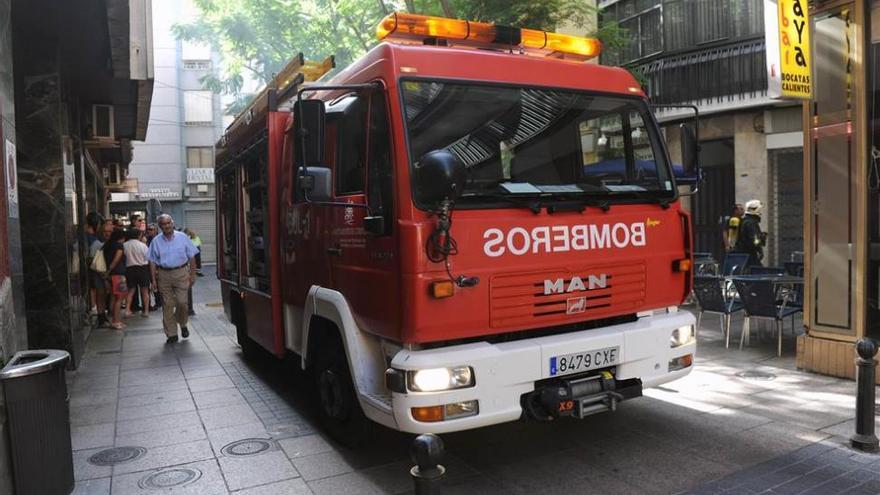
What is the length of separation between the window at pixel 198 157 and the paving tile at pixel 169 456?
111ft

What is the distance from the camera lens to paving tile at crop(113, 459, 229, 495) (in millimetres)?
4184

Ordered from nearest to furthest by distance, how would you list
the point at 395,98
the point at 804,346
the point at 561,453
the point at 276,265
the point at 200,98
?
the point at 395,98
the point at 561,453
the point at 276,265
the point at 804,346
the point at 200,98

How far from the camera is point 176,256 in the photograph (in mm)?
9375

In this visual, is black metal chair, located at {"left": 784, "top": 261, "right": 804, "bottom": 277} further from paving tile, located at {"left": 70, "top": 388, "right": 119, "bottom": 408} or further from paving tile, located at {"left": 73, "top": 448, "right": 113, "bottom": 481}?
paving tile, located at {"left": 70, "top": 388, "right": 119, "bottom": 408}

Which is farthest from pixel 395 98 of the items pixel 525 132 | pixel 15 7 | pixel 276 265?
pixel 15 7

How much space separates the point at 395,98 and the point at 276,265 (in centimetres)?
257

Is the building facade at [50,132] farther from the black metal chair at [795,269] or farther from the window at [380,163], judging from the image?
the black metal chair at [795,269]

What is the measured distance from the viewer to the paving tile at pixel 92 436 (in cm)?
515

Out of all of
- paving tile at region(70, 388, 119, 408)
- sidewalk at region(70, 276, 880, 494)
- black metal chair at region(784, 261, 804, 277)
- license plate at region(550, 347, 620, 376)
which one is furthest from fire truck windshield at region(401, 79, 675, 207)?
black metal chair at region(784, 261, 804, 277)

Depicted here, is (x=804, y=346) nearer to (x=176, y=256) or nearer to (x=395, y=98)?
(x=395, y=98)

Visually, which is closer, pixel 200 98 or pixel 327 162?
pixel 327 162

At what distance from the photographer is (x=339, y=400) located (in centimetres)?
473

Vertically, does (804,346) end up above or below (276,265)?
below

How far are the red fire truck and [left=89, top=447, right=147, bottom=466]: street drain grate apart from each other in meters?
1.47
